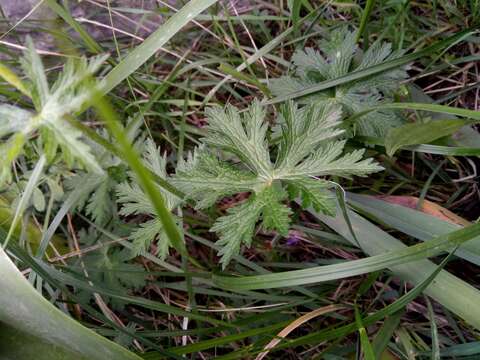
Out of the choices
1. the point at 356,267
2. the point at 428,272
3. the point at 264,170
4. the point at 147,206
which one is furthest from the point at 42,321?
the point at 428,272

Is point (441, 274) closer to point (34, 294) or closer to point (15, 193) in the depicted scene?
point (34, 294)

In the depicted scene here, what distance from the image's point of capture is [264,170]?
166 cm

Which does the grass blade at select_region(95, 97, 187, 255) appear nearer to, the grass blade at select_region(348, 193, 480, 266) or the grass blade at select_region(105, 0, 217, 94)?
the grass blade at select_region(105, 0, 217, 94)

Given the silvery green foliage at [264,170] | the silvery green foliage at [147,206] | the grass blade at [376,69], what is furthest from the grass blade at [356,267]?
the grass blade at [376,69]

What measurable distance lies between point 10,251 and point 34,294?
452 mm

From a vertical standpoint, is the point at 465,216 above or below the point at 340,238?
below

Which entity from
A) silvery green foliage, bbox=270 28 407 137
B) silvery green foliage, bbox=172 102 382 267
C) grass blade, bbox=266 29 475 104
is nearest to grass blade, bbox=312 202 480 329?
silvery green foliage, bbox=172 102 382 267

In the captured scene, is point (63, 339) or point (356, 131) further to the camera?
point (356, 131)

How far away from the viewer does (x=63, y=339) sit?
138 centimetres

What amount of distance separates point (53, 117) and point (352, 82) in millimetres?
1312

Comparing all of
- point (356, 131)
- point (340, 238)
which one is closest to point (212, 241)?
point (340, 238)

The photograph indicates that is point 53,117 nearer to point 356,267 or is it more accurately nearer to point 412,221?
point 356,267

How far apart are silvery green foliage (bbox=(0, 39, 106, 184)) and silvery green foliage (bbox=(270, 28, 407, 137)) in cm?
109

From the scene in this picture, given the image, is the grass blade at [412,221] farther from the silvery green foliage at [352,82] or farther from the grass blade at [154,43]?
the grass blade at [154,43]
